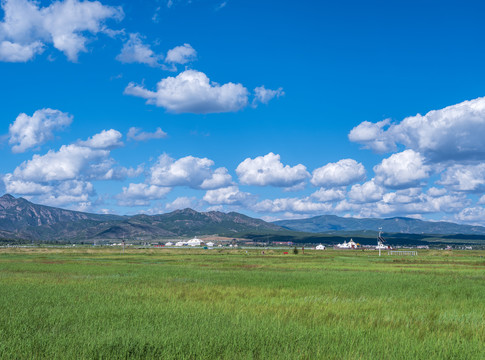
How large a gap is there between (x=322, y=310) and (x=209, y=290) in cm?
951

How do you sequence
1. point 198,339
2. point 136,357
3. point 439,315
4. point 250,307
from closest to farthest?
point 136,357 < point 198,339 < point 439,315 < point 250,307

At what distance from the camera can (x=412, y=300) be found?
2320 cm

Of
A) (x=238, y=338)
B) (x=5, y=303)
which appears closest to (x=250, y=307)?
(x=238, y=338)

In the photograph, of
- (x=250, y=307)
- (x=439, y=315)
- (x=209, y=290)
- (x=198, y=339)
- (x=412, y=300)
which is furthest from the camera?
(x=209, y=290)

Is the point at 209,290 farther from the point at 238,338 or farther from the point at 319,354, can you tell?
the point at 319,354

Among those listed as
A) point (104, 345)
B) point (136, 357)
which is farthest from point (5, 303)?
point (136, 357)

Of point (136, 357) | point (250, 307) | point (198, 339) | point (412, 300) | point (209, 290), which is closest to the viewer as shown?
point (136, 357)

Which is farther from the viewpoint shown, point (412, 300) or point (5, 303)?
point (412, 300)

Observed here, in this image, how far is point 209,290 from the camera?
2672 cm

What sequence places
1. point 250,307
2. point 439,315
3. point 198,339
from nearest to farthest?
point 198,339
point 439,315
point 250,307

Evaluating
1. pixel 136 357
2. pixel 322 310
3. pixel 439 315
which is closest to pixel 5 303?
pixel 136 357

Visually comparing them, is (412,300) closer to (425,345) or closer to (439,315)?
(439,315)

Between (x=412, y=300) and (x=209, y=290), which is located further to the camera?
(x=209, y=290)

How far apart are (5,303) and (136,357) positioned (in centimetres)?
1157
